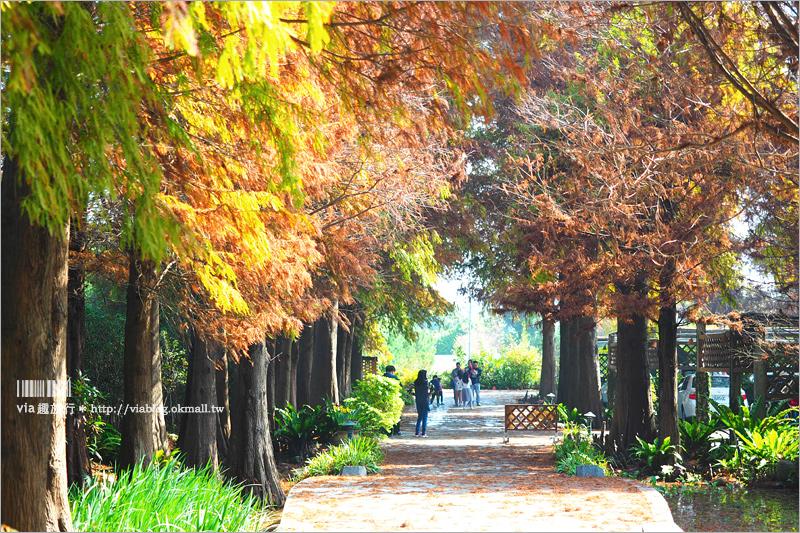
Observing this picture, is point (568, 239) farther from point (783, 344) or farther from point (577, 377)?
point (577, 377)

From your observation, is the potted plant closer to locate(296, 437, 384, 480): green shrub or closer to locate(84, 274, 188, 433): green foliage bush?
locate(296, 437, 384, 480): green shrub

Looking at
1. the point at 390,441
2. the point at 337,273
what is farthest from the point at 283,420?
the point at 337,273

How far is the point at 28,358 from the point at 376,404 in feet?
45.6

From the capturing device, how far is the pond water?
374 inches

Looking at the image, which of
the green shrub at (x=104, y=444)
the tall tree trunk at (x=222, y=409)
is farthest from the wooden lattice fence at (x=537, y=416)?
the green shrub at (x=104, y=444)

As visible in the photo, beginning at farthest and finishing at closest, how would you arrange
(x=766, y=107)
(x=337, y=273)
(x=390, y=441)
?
(x=390, y=441)
(x=337, y=273)
(x=766, y=107)

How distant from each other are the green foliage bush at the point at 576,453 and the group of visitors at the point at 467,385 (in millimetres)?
14127

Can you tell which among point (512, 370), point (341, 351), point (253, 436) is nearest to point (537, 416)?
point (341, 351)

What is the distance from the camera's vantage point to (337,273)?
1207 cm

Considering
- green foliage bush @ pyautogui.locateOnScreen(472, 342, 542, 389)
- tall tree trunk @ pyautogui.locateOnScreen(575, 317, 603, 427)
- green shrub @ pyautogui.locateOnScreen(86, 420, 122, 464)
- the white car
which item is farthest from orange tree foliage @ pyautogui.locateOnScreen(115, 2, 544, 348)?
green foliage bush @ pyautogui.locateOnScreen(472, 342, 542, 389)

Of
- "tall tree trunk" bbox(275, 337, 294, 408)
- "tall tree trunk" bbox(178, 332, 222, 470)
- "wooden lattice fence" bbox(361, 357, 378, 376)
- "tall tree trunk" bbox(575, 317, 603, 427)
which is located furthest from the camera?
"wooden lattice fence" bbox(361, 357, 378, 376)

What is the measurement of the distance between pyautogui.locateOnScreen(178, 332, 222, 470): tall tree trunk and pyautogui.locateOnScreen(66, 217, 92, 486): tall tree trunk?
256cm

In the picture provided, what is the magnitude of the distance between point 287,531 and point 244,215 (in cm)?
323

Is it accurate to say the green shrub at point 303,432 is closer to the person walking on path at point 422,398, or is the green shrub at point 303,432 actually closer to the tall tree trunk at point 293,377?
the tall tree trunk at point 293,377
